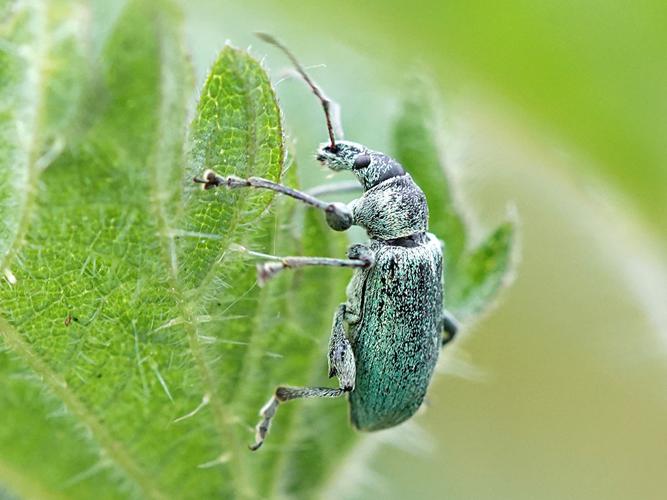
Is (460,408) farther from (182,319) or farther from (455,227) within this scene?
(182,319)

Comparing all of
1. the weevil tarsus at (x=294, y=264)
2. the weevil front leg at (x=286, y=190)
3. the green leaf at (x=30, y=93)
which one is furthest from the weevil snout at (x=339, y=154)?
the green leaf at (x=30, y=93)

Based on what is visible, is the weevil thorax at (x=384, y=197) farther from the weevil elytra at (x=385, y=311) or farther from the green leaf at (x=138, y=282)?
the green leaf at (x=138, y=282)

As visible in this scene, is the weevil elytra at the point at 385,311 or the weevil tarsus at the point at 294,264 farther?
the weevil elytra at the point at 385,311

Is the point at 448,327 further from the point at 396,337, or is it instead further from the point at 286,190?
the point at 286,190

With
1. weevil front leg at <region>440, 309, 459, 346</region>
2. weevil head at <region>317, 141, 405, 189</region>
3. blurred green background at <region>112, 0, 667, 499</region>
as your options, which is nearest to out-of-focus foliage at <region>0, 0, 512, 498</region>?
weevil front leg at <region>440, 309, 459, 346</region>

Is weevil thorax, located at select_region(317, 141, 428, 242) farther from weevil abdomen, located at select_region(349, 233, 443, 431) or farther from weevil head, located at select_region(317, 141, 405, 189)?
weevil abdomen, located at select_region(349, 233, 443, 431)

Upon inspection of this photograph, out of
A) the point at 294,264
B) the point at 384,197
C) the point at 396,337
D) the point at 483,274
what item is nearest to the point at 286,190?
the point at 294,264
